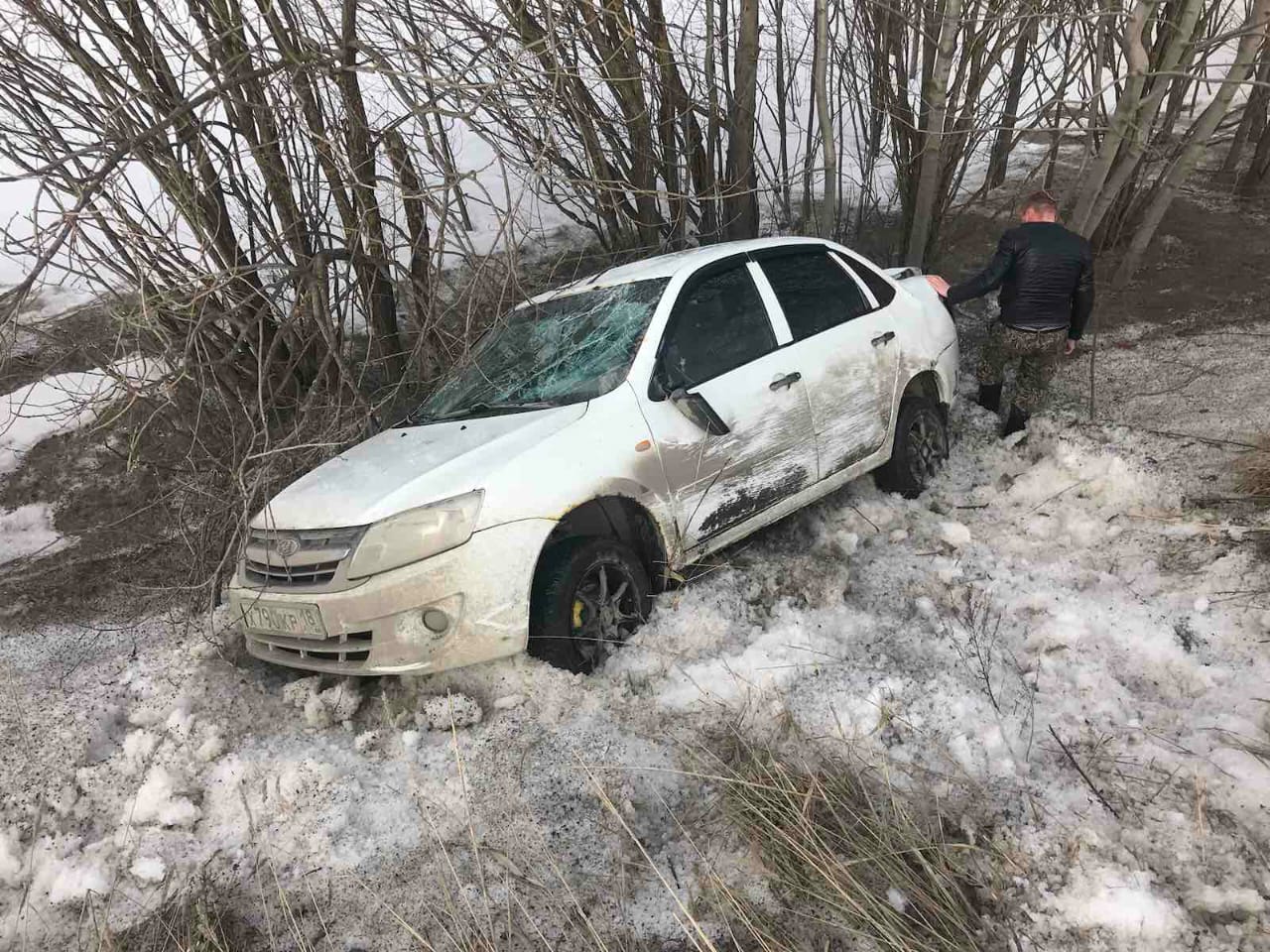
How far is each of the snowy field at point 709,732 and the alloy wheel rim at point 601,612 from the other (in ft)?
0.35

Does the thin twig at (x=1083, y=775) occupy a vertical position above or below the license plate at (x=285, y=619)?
below

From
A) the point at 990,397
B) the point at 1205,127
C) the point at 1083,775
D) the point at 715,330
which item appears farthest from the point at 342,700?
the point at 1205,127

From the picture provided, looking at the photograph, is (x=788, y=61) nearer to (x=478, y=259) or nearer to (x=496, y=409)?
(x=478, y=259)

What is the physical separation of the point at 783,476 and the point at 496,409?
1.44 meters

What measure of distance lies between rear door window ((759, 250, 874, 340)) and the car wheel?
1548 mm

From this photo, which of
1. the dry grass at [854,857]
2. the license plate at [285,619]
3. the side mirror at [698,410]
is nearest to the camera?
the dry grass at [854,857]

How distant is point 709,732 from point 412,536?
Answer: 51.7 inches

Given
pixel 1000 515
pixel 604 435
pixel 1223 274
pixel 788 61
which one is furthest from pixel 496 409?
pixel 1223 274

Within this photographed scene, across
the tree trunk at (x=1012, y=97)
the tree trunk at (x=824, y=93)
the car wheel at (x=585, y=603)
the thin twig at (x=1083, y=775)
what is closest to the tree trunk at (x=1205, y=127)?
the tree trunk at (x=1012, y=97)

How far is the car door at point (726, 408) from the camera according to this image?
3.52 m

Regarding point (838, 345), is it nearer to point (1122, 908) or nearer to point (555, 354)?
point (555, 354)

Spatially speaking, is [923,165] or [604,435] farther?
[923,165]

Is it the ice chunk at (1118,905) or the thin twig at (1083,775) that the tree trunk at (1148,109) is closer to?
the thin twig at (1083,775)

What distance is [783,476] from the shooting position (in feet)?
13.0
